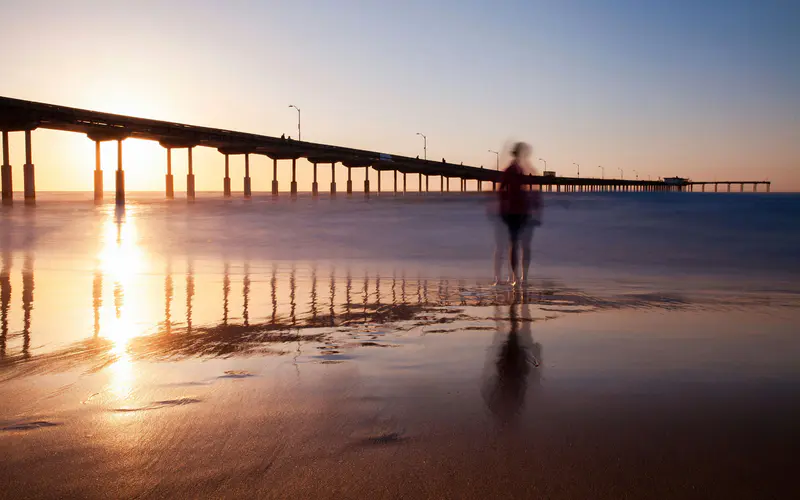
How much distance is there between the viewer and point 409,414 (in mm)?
3814

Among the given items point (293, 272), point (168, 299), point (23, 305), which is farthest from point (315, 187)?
point (23, 305)

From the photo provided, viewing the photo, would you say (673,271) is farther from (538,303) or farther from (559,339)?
(559,339)

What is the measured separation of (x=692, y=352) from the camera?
18.1 feet

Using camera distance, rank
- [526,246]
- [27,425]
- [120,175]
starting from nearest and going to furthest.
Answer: [27,425] < [526,246] < [120,175]

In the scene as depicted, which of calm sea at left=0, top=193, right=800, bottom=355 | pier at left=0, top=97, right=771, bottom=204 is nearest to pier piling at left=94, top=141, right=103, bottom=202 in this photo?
pier at left=0, top=97, right=771, bottom=204

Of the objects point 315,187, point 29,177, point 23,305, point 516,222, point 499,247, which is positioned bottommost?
point 23,305

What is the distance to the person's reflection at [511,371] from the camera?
3.93 meters

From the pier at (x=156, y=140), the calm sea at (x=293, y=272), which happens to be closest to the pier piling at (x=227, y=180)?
the pier at (x=156, y=140)

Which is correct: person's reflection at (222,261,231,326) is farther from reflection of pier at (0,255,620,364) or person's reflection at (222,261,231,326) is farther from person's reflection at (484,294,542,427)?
person's reflection at (484,294,542,427)

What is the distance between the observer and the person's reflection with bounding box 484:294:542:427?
393 cm

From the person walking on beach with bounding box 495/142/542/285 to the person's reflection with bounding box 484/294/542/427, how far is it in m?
5.00

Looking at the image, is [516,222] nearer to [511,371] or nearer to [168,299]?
[168,299]

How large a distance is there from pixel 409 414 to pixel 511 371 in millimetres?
1311

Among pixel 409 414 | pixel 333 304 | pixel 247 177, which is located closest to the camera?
pixel 409 414
